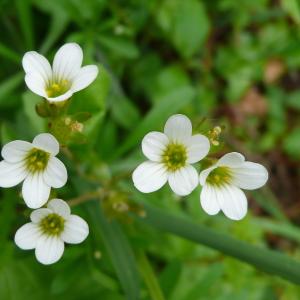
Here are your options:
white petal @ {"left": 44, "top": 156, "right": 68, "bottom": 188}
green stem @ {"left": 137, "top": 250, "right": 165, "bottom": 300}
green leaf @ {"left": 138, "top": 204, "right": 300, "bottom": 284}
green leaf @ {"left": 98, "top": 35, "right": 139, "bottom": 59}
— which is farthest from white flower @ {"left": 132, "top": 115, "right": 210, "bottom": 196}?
green leaf @ {"left": 98, "top": 35, "right": 139, "bottom": 59}

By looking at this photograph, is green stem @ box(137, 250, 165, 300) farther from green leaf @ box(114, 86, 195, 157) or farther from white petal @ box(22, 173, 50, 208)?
white petal @ box(22, 173, 50, 208)

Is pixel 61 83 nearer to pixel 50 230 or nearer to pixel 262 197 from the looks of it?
pixel 50 230

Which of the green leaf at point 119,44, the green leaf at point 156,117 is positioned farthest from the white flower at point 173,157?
the green leaf at point 119,44

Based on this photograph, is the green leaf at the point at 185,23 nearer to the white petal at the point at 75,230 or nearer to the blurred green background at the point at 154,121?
the blurred green background at the point at 154,121

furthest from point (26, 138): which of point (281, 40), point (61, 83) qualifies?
point (281, 40)

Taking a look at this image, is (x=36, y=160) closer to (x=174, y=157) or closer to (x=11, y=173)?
(x=11, y=173)

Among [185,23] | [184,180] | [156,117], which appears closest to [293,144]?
[185,23]
